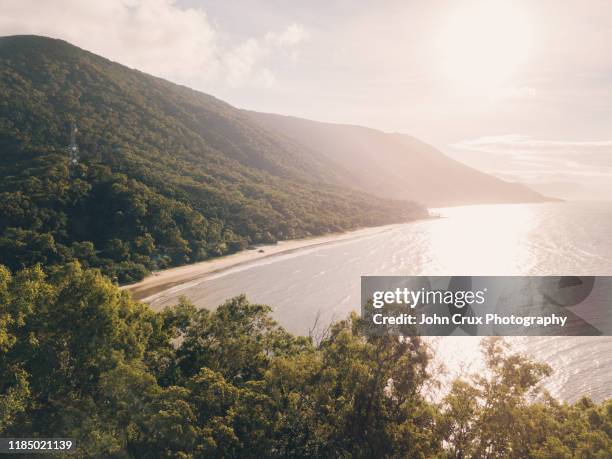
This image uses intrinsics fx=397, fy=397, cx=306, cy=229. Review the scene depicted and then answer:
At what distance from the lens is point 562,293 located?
64.1 meters

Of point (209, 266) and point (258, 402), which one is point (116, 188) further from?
point (258, 402)

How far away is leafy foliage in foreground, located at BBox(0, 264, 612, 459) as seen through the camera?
58.4 feet

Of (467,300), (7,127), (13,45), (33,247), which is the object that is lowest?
(467,300)

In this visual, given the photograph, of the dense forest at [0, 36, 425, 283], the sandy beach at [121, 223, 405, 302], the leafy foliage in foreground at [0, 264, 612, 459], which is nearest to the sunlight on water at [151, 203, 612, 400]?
the sandy beach at [121, 223, 405, 302]

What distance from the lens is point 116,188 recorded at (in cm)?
9062

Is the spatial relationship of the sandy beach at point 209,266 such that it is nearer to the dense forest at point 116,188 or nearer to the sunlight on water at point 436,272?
the dense forest at point 116,188

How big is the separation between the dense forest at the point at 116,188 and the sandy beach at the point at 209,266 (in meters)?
2.86

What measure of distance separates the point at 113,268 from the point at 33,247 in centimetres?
1290

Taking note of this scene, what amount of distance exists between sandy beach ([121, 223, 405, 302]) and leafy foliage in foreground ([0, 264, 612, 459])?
137 ft

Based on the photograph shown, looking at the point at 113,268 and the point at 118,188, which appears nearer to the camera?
the point at 113,268

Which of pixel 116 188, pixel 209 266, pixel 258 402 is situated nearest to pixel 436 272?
pixel 209 266

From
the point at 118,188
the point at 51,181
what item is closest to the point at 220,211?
the point at 118,188

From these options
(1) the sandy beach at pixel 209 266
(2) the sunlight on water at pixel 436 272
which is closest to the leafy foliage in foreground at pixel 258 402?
(2) the sunlight on water at pixel 436 272

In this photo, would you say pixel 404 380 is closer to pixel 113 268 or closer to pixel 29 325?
pixel 29 325
